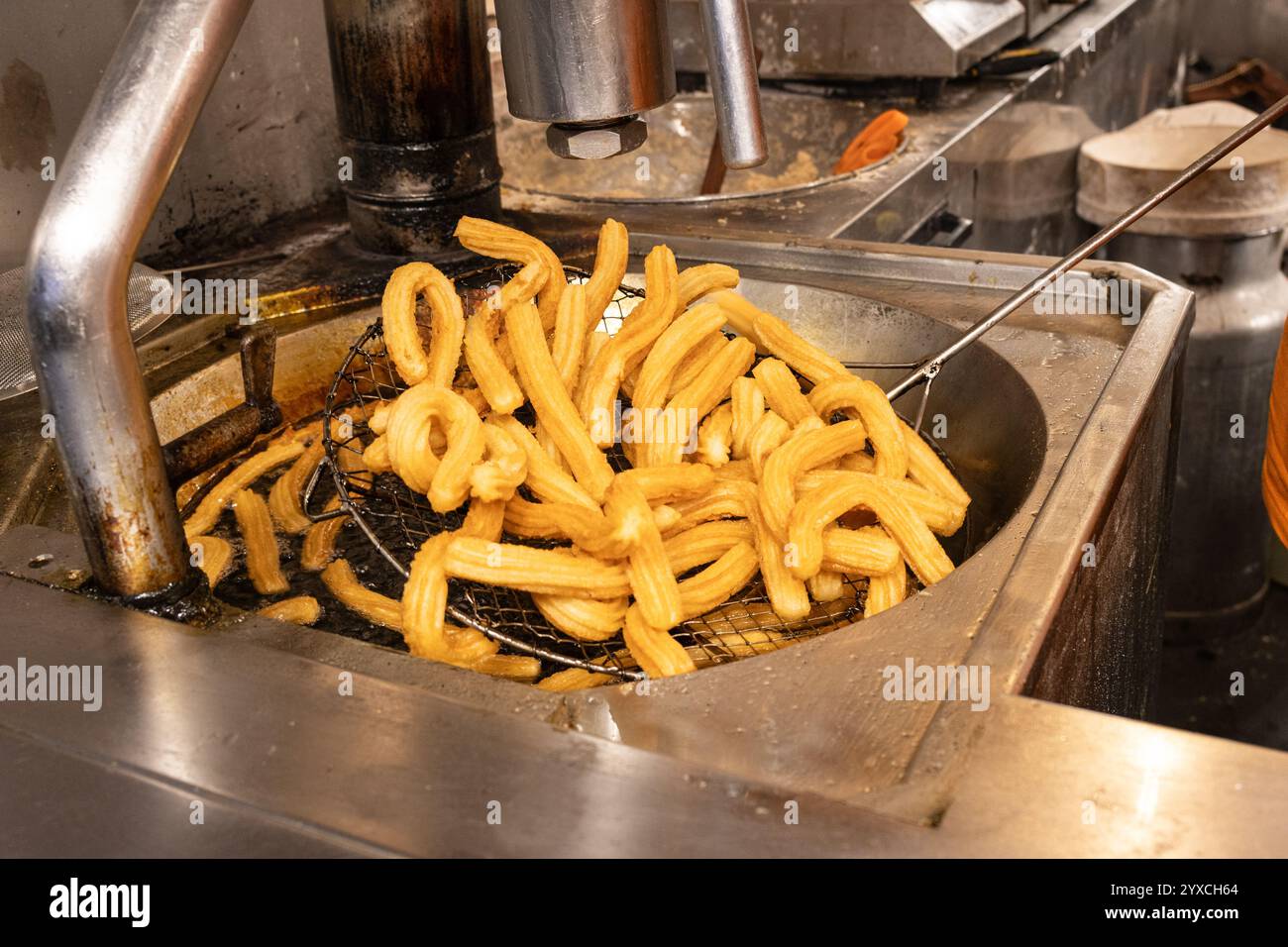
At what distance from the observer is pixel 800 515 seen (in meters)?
1.05

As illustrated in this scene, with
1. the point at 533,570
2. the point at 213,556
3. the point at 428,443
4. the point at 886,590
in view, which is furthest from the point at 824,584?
the point at 213,556

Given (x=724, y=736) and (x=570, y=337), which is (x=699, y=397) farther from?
(x=724, y=736)

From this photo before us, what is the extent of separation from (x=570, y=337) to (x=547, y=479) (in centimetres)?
22

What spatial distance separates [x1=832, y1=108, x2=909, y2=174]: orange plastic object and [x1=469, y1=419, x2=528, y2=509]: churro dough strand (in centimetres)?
165

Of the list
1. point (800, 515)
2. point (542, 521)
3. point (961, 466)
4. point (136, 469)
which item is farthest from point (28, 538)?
point (961, 466)

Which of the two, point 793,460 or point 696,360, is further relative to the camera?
point 696,360

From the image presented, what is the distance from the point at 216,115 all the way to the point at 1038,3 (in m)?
2.40

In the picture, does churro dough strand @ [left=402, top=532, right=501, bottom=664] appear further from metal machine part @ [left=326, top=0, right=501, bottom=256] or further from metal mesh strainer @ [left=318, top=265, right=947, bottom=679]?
metal machine part @ [left=326, top=0, right=501, bottom=256]

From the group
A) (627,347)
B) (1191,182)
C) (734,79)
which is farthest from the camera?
(1191,182)

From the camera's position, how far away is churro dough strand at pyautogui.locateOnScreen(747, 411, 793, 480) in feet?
3.94

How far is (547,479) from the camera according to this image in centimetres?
114

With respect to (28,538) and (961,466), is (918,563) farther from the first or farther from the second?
(28,538)

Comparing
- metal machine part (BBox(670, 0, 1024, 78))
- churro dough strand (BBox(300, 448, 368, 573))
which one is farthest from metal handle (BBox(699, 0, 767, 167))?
metal machine part (BBox(670, 0, 1024, 78))

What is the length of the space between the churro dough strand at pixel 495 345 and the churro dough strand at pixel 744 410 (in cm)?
23
